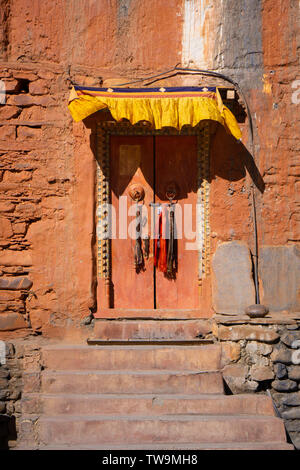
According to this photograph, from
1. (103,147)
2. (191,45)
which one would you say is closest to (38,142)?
(103,147)

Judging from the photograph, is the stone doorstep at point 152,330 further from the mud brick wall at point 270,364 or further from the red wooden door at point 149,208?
the mud brick wall at point 270,364

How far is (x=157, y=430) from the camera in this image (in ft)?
17.9

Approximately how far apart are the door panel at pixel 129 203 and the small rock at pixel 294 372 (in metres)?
1.85

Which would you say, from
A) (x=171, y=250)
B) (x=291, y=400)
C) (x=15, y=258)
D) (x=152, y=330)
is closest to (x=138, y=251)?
(x=171, y=250)

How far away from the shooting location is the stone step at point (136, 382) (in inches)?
234

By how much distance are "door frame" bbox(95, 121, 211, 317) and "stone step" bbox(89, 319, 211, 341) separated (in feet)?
1.12

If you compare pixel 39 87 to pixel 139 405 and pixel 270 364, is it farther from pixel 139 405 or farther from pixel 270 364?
pixel 270 364

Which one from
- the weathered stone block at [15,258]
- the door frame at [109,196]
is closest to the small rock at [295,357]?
the door frame at [109,196]

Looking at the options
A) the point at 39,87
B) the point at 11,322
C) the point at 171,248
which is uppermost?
the point at 39,87

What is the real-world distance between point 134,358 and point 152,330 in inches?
26.3

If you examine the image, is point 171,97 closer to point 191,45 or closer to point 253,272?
point 191,45

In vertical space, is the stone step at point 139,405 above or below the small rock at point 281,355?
below

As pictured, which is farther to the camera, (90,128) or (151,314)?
(90,128)

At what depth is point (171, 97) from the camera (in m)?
6.89
